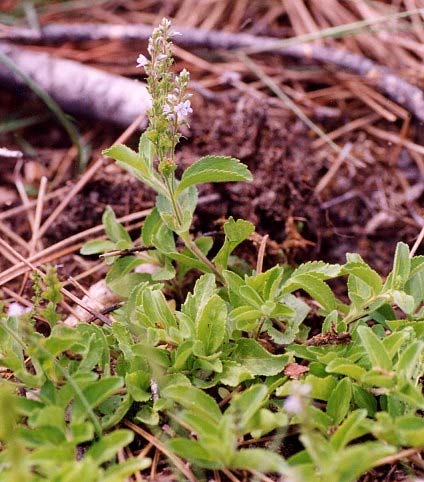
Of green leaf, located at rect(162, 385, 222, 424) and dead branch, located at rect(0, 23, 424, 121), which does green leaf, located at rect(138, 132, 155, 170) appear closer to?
green leaf, located at rect(162, 385, 222, 424)

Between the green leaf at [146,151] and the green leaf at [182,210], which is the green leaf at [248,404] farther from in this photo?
the green leaf at [146,151]

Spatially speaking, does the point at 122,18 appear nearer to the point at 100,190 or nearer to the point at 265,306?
the point at 100,190

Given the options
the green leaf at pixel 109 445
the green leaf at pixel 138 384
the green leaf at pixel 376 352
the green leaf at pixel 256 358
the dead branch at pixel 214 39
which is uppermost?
the dead branch at pixel 214 39

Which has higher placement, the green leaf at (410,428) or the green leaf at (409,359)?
the green leaf at (409,359)

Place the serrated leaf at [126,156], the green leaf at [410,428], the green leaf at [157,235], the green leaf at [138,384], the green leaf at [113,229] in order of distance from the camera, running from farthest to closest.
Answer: the green leaf at [113,229]
the green leaf at [157,235]
the serrated leaf at [126,156]
the green leaf at [138,384]
the green leaf at [410,428]

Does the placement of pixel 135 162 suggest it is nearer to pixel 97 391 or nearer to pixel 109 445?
pixel 97 391

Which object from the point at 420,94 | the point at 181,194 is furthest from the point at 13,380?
the point at 420,94

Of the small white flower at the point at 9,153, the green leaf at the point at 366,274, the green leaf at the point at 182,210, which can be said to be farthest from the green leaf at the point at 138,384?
the small white flower at the point at 9,153
